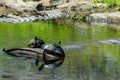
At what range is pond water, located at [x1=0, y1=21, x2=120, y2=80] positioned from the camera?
106 ft

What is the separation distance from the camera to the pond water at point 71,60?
32344 millimetres

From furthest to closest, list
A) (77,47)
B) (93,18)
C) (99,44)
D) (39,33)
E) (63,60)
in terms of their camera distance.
→ 1. (93,18)
2. (39,33)
3. (99,44)
4. (77,47)
5. (63,60)

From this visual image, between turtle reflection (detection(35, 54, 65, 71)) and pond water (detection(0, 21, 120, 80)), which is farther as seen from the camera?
turtle reflection (detection(35, 54, 65, 71))

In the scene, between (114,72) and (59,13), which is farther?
(59,13)

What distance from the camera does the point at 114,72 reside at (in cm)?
3388

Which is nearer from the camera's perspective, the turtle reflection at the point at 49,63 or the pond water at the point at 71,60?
the pond water at the point at 71,60

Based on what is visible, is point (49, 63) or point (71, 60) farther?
point (71, 60)

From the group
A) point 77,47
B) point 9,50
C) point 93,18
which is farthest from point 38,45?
point 93,18

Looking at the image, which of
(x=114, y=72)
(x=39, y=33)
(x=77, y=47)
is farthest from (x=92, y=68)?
(x=39, y=33)

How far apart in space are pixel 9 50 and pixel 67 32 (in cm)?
2060

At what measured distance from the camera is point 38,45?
1630 inches

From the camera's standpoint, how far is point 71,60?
38.4 metres

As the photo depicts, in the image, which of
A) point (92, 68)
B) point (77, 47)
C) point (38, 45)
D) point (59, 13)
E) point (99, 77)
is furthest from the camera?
point (59, 13)

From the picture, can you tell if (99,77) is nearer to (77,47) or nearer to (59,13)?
(77,47)
